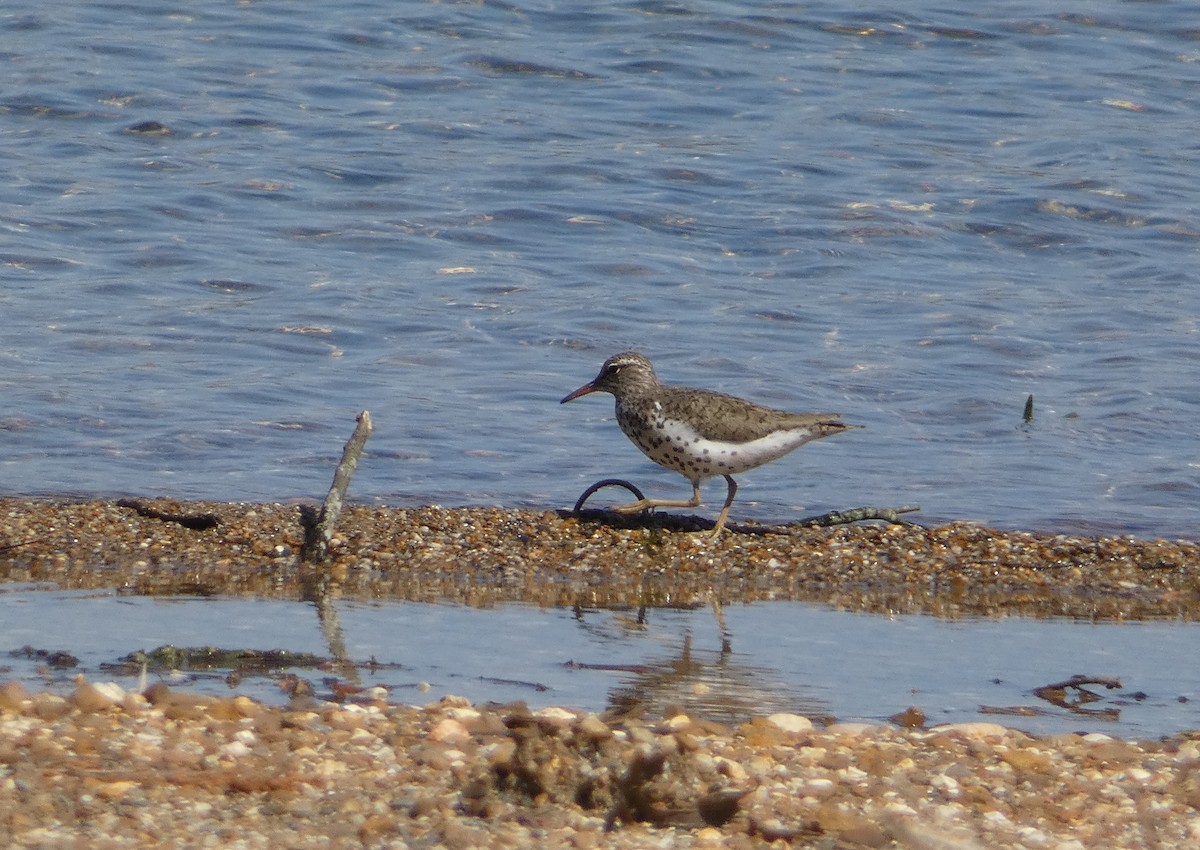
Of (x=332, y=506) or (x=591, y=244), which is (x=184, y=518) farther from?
(x=591, y=244)

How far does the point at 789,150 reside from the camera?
653 inches

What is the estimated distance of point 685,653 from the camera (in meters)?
6.11

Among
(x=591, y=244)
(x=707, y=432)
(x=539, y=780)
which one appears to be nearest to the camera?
(x=539, y=780)

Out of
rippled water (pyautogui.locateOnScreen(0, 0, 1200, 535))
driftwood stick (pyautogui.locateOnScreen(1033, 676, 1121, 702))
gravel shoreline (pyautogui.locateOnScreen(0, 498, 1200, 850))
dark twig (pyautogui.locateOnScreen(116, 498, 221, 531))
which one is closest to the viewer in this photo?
gravel shoreline (pyautogui.locateOnScreen(0, 498, 1200, 850))

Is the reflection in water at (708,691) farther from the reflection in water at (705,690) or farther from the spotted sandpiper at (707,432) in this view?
the spotted sandpiper at (707,432)

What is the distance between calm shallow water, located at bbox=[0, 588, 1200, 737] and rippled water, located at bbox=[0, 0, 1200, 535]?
223cm

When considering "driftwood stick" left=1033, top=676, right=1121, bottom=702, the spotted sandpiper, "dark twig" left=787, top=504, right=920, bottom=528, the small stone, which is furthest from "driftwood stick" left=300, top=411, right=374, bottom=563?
"driftwood stick" left=1033, top=676, right=1121, bottom=702

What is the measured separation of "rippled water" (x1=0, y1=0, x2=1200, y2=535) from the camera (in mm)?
9664

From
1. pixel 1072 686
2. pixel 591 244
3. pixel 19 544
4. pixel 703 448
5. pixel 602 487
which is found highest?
pixel 591 244

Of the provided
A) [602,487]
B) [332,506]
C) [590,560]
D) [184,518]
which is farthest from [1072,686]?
[184,518]

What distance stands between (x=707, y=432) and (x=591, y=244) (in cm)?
612

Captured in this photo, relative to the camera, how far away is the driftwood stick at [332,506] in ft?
22.9

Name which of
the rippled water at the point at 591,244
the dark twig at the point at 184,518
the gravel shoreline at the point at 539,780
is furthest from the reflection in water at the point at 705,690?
the rippled water at the point at 591,244

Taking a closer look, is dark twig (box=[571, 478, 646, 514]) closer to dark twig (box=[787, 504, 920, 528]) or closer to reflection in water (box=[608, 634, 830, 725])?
dark twig (box=[787, 504, 920, 528])
